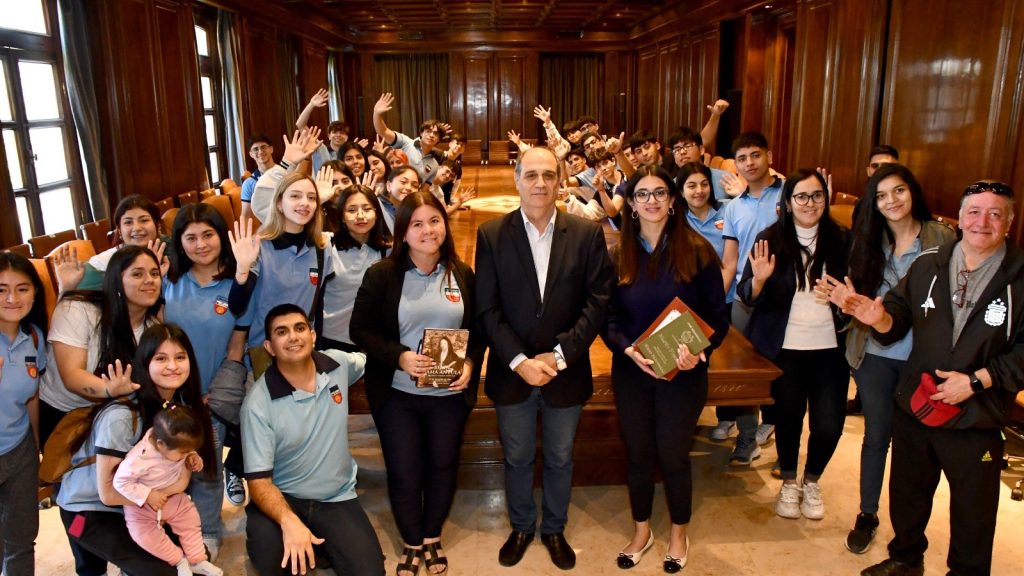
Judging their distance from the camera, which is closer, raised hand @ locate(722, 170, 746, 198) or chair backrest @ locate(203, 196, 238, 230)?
raised hand @ locate(722, 170, 746, 198)

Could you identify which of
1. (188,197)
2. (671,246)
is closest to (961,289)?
(671,246)

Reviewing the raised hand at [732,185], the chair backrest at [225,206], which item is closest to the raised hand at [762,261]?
the raised hand at [732,185]

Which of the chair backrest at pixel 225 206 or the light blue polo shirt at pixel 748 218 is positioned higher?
the light blue polo shirt at pixel 748 218

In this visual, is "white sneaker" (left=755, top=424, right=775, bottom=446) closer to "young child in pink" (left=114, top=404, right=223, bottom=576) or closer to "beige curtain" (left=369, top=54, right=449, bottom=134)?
"young child in pink" (left=114, top=404, right=223, bottom=576)

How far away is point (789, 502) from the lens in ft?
10.7

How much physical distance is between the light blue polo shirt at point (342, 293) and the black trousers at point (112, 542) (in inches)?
45.5

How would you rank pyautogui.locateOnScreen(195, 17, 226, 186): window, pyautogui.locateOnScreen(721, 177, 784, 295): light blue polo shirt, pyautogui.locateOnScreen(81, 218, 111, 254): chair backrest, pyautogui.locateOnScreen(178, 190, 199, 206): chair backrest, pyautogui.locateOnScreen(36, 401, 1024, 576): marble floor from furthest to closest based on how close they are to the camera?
pyautogui.locateOnScreen(195, 17, 226, 186): window < pyautogui.locateOnScreen(178, 190, 199, 206): chair backrest < pyautogui.locateOnScreen(81, 218, 111, 254): chair backrest < pyautogui.locateOnScreen(721, 177, 784, 295): light blue polo shirt < pyautogui.locateOnScreen(36, 401, 1024, 576): marble floor

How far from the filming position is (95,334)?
8.45 ft

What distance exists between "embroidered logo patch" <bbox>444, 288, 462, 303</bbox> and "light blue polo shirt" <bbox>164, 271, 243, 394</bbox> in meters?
0.88

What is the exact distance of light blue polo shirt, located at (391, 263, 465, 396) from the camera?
274cm

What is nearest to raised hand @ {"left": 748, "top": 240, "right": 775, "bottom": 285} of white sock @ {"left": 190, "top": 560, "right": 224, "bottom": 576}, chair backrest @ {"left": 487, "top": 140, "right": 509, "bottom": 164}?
white sock @ {"left": 190, "top": 560, "right": 224, "bottom": 576}

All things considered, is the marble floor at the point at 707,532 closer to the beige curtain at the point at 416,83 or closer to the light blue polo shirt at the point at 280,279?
the light blue polo shirt at the point at 280,279

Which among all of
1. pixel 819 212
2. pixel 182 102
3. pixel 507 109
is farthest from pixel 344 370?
pixel 507 109

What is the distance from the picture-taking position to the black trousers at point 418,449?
2793 millimetres
